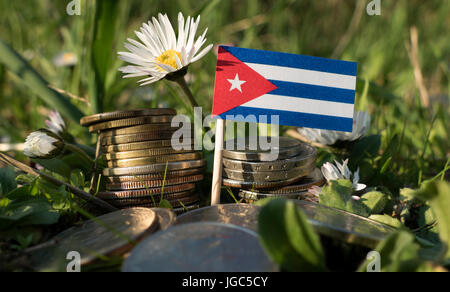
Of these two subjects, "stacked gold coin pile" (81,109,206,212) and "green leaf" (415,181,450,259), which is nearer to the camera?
"green leaf" (415,181,450,259)

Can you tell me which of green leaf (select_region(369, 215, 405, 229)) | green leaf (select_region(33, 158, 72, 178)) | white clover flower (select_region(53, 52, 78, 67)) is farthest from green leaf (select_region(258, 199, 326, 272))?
white clover flower (select_region(53, 52, 78, 67))

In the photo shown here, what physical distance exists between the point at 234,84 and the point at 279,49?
3089 millimetres

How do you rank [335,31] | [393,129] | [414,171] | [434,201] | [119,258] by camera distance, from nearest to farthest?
[434,201] < [119,258] < [414,171] < [393,129] < [335,31]

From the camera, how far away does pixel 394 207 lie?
127cm

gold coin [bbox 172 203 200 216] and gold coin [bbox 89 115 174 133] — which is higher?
gold coin [bbox 89 115 174 133]

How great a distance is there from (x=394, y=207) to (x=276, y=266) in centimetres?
67

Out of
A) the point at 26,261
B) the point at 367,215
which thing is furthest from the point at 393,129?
the point at 26,261

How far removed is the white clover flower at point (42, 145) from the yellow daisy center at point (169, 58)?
453mm

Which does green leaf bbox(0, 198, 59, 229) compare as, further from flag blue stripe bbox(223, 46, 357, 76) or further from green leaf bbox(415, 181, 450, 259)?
green leaf bbox(415, 181, 450, 259)

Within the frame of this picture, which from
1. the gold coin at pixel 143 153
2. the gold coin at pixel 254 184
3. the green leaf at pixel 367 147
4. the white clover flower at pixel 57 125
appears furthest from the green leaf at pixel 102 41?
the green leaf at pixel 367 147

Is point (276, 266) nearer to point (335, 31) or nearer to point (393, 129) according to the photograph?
point (393, 129)

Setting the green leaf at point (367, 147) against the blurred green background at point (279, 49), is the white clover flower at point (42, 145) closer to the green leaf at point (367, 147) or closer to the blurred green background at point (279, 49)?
the blurred green background at point (279, 49)

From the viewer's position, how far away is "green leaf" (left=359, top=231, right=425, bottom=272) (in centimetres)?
74

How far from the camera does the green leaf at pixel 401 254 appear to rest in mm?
738
